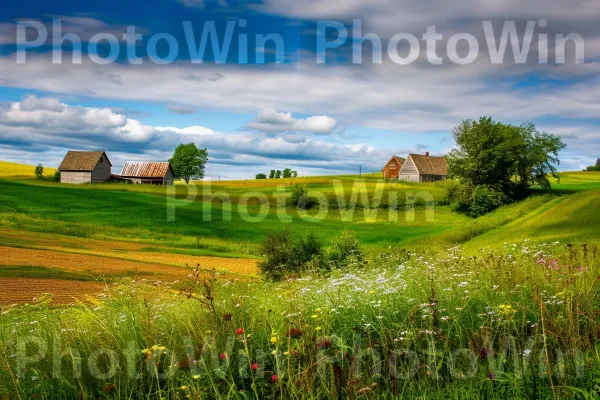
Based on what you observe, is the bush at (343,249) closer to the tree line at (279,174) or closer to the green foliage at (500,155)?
the green foliage at (500,155)

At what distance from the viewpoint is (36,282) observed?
771 inches

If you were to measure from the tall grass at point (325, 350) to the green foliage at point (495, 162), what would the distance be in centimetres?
5412

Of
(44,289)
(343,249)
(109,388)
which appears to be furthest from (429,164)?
(109,388)

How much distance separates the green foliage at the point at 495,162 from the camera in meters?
60.3

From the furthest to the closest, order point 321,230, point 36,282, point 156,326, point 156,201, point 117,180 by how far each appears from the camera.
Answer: point 117,180
point 156,201
point 321,230
point 36,282
point 156,326

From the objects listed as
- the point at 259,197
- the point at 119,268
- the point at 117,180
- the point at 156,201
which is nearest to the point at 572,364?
the point at 119,268

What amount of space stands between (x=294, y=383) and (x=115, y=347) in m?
2.46

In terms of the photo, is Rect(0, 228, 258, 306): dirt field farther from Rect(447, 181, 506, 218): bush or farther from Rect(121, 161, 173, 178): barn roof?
Rect(121, 161, 173, 178): barn roof

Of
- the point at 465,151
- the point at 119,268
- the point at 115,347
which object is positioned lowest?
the point at 119,268

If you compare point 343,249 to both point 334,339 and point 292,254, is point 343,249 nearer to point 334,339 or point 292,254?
point 292,254

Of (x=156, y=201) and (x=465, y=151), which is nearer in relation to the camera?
(x=156, y=201)

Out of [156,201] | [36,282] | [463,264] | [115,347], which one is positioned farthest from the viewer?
[156,201]

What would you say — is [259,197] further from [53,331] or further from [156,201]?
[53,331]

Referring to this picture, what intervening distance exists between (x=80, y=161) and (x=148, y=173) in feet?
42.9
